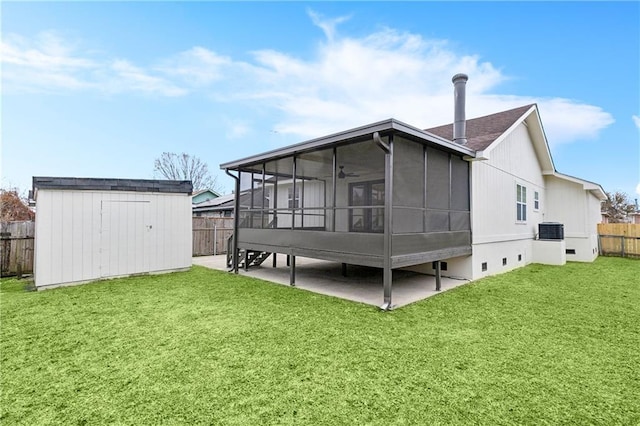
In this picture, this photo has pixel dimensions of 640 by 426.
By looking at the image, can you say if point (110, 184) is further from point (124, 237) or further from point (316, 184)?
point (316, 184)

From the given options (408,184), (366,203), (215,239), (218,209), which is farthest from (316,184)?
(218,209)

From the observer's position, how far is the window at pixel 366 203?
954 cm

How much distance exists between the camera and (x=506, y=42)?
11656 millimetres

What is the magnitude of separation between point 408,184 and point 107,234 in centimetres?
738

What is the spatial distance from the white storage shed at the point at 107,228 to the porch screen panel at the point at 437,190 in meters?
6.66

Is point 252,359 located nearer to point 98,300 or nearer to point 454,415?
point 454,415

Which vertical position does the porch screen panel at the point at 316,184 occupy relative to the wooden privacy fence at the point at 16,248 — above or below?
above

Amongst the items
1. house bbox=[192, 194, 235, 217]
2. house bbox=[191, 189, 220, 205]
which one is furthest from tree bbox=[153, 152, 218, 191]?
house bbox=[192, 194, 235, 217]

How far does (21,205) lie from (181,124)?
13709 millimetres

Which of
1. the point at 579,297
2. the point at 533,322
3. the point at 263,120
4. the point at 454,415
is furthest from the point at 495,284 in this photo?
the point at 263,120

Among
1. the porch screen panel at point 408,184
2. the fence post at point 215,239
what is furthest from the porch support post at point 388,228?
the fence post at point 215,239

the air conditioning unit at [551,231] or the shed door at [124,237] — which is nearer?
the shed door at [124,237]

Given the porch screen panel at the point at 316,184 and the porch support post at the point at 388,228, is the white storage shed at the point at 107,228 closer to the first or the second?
the porch screen panel at the point at 316,184

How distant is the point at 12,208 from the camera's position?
13234 millimetres
